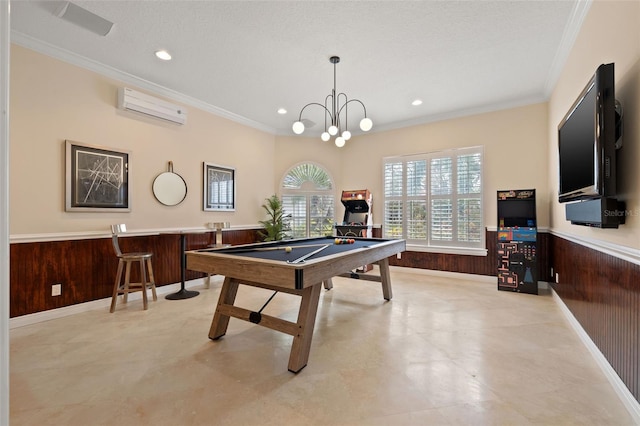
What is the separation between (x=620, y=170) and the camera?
194 cm

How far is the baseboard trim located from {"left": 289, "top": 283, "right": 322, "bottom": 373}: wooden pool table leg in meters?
2.02

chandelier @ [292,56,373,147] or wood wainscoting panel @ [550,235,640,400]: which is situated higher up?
chandelier @ [292,56,373,147]

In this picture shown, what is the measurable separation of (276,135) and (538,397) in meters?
5.83

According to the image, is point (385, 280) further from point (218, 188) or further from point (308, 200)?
point (218, 188)

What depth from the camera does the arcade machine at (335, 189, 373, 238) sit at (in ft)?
17.8

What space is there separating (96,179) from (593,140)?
497 cm

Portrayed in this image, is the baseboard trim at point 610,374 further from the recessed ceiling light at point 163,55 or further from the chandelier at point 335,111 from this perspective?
the recessed ceiling light at point 163,55

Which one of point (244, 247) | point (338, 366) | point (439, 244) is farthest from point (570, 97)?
point (244, 247)

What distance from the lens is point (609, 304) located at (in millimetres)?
2100

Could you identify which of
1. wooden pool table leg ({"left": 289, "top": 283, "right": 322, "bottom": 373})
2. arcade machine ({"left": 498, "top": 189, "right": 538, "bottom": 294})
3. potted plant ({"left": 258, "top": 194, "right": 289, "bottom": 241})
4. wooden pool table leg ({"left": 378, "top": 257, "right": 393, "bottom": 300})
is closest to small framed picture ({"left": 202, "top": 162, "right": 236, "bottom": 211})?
potted plant ({"left": 258, "top": 194, "right": 289, "bottom": 241})

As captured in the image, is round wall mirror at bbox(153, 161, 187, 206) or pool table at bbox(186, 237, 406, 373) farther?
round wall mirror at bbox(153, 161, 187, 206)

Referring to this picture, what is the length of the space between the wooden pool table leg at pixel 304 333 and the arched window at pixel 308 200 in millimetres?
3931

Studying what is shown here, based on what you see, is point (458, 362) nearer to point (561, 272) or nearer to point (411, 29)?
point (561, 272)

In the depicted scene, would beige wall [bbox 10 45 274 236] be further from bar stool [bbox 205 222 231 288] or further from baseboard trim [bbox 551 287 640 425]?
baseboard trim [bbox 551 287 640 425]
